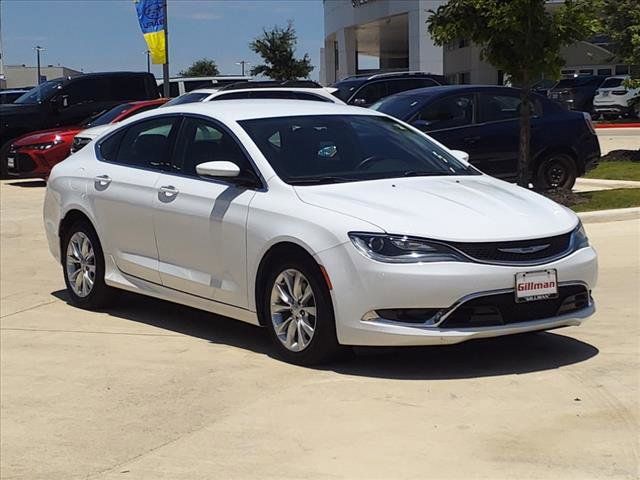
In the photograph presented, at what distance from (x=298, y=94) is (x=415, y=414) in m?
10.8

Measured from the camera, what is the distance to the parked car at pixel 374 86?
20328mm

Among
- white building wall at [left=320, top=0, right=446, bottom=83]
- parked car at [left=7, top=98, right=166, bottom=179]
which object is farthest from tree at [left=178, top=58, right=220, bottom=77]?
parked car at [left=7, top=98, right=166, bottom=179]

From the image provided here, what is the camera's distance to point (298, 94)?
15.4 meters

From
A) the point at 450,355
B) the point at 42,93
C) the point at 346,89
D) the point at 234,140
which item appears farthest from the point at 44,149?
the point at 450,355

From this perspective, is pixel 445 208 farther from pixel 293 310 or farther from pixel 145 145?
pixel 145 145

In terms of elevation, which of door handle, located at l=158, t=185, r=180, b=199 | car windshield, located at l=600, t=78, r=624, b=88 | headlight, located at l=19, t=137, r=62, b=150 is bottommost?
headlight, located at l=19, t=137, r=62, b=150

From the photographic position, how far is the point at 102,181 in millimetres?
7742

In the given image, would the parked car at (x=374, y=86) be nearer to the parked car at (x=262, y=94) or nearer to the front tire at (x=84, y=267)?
the parked car at (x=262, y=94)

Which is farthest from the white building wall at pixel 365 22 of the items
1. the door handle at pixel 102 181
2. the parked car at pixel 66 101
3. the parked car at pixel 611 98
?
the door handle at pixel 102 181

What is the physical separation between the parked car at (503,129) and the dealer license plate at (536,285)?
305 inches

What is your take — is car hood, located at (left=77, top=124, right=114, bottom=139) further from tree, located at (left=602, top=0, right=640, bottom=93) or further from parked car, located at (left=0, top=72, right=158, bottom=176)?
tree, located at (left=602, top=0, right=640, bottom=93)

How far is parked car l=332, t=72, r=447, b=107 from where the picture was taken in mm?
20328

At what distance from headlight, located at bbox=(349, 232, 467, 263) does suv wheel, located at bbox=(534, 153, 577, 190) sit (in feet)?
27.7

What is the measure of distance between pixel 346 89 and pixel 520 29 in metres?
8.50
